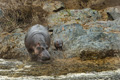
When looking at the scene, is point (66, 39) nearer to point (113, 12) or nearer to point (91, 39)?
point (91, 39)

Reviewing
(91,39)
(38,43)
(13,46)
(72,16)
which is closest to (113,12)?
(72,16)

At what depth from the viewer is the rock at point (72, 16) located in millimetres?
9501

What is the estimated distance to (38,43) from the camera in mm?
4836

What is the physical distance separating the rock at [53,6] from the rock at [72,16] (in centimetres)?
52

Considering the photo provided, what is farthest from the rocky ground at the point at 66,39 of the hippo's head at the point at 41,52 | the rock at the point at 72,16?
the hippo's head at the point at 41,52

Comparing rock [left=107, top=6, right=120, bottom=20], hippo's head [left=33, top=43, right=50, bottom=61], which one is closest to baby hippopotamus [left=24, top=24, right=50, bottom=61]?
hippo's head [left=33, top=43, right=50, bottom=61]

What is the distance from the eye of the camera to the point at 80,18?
31.4 ft

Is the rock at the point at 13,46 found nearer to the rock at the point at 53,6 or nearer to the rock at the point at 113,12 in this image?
the rock at the point at 53,6

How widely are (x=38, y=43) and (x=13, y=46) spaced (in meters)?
3.02

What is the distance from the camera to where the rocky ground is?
3.21 metres

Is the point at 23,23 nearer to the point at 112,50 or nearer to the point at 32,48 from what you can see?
the point at 32,48

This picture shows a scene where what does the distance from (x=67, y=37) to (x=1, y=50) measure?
9.95 ft

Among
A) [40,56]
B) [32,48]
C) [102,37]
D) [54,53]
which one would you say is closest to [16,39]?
[54,53]

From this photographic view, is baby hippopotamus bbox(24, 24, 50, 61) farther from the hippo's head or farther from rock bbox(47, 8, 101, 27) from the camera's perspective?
rock bbox(47, 8, 101, 27)
